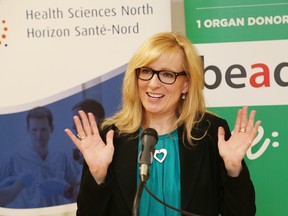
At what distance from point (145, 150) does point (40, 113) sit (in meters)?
1.76

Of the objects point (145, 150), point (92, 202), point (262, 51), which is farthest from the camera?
point (262, 51)

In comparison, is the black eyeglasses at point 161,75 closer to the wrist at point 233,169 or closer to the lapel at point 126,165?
the lapel at point 126,165

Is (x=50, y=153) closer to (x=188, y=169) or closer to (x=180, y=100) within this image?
(x=180, y=100)

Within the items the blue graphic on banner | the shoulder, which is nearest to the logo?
the blue graphic on banner

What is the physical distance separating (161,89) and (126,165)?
369mm

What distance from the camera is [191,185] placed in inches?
82.7

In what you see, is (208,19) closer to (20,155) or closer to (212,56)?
(212,56)

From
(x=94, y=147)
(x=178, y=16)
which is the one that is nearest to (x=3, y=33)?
(x=178, y=16)

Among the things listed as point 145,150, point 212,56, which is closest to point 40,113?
point 212,56

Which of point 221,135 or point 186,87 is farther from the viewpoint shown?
point 186,87

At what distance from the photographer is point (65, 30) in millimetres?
3160

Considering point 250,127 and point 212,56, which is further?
point 212,56

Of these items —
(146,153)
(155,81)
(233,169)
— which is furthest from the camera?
(155,81)

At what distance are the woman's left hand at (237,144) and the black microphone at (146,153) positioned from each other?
52 cm
